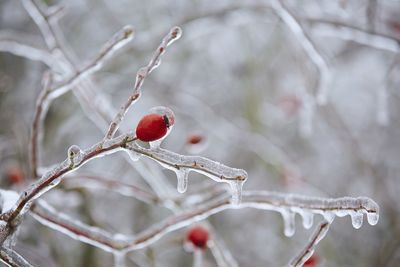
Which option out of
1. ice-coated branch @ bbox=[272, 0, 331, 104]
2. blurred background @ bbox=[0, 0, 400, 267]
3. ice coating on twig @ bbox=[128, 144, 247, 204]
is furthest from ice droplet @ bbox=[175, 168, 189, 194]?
ice-coated branch @ bbox=[272, 0, 331, 104]

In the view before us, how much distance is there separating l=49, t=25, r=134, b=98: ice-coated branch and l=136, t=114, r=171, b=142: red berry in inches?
11.9

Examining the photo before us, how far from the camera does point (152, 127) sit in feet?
3.21

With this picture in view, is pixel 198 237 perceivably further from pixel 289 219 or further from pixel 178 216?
A: pixel 289 219

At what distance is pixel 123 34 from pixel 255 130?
2.91 m

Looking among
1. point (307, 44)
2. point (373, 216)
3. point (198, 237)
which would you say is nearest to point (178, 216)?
point (198, 237)

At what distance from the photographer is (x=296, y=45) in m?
3.02

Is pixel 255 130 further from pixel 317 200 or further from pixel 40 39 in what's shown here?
pixel 317 200

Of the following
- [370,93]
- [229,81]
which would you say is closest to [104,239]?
[229,81]

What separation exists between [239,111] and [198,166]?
12.4ft

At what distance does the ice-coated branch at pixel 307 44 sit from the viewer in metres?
1.81

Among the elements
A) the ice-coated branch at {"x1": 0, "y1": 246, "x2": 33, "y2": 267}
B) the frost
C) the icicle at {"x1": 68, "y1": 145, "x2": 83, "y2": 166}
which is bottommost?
the ice-coated branch at {"x1": 0, "y1": 246, "x2": 33, "y2": 267}

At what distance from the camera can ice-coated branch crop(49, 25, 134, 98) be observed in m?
1.19

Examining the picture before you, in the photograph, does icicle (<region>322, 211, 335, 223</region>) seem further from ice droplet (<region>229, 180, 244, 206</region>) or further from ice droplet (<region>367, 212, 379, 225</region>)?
ice droplet (<region>229, 180, 244, 206</region>)

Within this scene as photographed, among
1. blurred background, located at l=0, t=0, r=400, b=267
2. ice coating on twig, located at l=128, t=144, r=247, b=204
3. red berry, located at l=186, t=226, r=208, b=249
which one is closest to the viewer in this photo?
ice coating on twig, located at l=128, t=144, r=247, b=204
